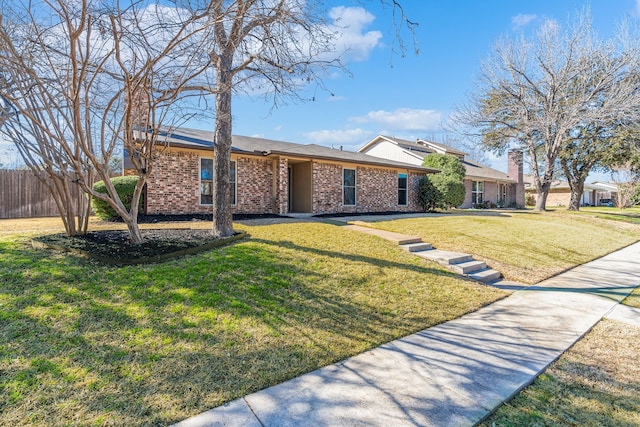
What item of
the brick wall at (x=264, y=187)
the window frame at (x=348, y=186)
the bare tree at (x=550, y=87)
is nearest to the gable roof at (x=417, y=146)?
the bare tree at (x=550, y=87)

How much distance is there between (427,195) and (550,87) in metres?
10.7

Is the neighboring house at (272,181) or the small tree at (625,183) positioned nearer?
the neighboring house at (272,181)

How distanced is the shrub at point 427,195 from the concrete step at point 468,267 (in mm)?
10670

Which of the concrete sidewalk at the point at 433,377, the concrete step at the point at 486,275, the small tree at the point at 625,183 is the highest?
the small tree at the point at 625,183

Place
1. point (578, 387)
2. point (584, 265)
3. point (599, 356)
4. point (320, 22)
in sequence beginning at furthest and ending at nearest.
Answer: point (584, 265) < point (320, 22) < point (599, 356) < point (578, 387)

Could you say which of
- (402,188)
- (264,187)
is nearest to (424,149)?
(402,188)

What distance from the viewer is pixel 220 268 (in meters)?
5.17

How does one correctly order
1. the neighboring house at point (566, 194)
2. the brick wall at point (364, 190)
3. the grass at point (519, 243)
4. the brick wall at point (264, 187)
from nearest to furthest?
the grass at point (519, 243), the brick wall at point (264, 187), the brick wall at point (364, 190), the neighboring house at point (566, 194)

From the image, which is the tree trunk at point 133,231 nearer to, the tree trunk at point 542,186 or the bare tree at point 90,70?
the bare tree at point 90,70

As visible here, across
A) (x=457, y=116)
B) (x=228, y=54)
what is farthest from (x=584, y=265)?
(x=457, y=116)

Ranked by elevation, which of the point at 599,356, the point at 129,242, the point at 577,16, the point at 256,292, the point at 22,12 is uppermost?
the point at 577,16

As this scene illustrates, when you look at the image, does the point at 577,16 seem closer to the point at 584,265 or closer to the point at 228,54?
the point at 584,265

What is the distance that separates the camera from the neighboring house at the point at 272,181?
427 inches

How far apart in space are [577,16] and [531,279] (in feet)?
65.4
